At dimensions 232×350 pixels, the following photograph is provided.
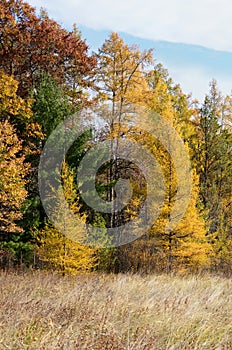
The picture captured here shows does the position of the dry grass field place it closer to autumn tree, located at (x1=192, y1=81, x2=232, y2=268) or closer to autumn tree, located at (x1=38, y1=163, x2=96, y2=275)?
autumn tree, located at (x1=38, y1=163, x2=96, y2=275)

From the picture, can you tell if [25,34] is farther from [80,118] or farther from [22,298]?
[22,298]

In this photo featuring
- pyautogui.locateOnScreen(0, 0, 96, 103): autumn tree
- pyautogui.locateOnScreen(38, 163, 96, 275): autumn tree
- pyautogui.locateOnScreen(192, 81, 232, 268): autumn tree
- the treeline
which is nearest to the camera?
pyautogui.locateOnScreen(38, 163, 96, 275): autumn tree

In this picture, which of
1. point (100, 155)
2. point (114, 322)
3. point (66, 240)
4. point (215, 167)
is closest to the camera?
point (114, 322)

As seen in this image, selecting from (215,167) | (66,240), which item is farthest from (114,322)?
(215,167)

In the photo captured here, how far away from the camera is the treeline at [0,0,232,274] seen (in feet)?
49.2

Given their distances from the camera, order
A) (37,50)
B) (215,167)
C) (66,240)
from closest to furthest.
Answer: (66,240)
(37,50)
(215,167)

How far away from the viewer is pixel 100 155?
59.9 feet

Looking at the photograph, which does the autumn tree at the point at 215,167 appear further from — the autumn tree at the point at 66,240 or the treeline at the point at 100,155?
the autumn tree at the point at 66,240

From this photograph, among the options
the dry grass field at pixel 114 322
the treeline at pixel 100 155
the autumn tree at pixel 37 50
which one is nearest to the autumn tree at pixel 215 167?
the treeline at pixel 100 155

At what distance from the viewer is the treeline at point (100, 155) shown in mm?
14984

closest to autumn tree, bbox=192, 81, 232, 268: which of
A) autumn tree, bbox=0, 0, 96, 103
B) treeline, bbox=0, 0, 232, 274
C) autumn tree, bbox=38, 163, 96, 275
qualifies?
treeline, bbox=0, 0, 232, 274

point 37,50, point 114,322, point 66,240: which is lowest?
point 66,240

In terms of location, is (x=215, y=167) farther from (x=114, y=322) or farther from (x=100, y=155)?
(x=114, y=322)

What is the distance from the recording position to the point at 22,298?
5.95 meters
